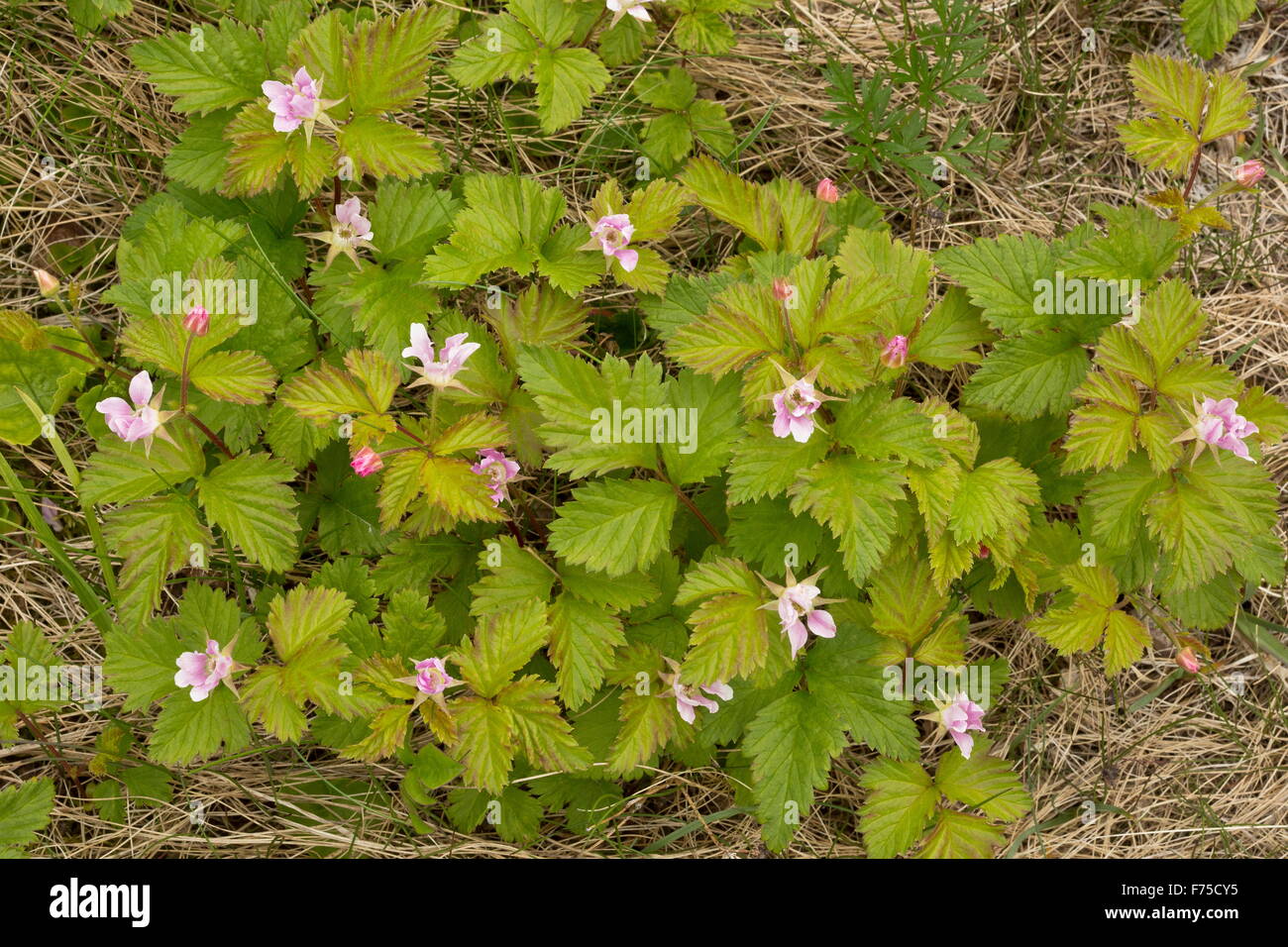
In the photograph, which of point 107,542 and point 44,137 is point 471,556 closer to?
point 107,542

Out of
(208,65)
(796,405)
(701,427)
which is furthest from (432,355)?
(208,65)

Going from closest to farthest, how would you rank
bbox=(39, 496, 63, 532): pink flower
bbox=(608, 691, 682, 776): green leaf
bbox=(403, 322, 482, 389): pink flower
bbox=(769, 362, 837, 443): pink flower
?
bbox=(769, 362, 837, 443): pink flower → bbox=(403, 322, 482, 389): pink flower → bbox=(608, 691, 682, 776): green leaf → bbox=(39, 496, 63, 532): pink flower

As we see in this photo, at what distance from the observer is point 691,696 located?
2.60 metres

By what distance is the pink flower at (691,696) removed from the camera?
8.48 ft

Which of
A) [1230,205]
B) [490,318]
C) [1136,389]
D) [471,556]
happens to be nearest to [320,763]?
[471,556]

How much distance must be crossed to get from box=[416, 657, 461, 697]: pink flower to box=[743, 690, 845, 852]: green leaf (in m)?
0.80

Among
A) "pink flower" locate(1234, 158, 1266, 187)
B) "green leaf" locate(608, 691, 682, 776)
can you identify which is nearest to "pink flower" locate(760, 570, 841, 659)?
"green leaf" locate(608, 691, 682, 776)

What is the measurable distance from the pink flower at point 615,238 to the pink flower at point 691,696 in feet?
3.68

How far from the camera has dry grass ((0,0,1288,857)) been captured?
3.02m

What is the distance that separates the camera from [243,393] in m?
2.55

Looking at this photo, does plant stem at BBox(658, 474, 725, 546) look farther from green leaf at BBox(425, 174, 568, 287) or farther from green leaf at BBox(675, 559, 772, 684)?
green leaf at BBox(425, 174, 568, 287)

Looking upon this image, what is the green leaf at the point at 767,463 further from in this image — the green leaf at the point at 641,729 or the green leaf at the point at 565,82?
the green leaf at the point at 565,82

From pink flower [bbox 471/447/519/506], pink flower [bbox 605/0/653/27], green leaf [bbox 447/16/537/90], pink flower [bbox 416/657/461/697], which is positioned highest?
pink flower [bbox 605/0/653/27]

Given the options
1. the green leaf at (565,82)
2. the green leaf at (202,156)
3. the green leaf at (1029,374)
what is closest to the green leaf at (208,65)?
the green leaf at (202,156)
